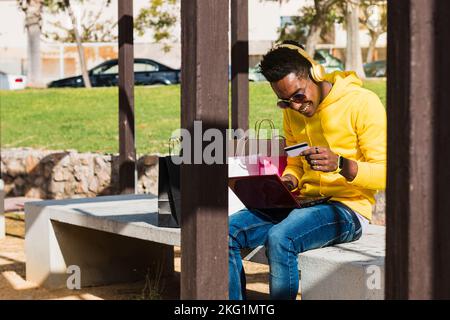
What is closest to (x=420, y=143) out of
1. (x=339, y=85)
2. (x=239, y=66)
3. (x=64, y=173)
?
(x=339, y=85)

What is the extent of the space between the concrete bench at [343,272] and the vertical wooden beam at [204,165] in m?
0.66

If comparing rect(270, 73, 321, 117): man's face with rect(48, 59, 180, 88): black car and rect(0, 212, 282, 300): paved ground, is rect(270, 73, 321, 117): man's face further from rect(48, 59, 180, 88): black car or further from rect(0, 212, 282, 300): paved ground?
rect(48, 59, 180, 88): black car

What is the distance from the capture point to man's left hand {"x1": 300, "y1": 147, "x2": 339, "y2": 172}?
4047 millimetres

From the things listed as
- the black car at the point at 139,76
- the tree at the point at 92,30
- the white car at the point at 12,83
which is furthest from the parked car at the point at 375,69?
the tree at the point at 92,30

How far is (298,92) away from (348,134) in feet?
0.98

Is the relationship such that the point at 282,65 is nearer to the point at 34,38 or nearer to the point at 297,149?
the point at 297,149

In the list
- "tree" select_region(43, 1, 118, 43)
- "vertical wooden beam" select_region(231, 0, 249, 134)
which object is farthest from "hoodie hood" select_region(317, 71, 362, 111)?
"tree" select_region(43, 1, 118, 43)

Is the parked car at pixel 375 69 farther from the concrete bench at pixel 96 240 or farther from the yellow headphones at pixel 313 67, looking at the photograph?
the yellow headphones at pixel 313 67

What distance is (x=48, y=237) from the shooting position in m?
6.30

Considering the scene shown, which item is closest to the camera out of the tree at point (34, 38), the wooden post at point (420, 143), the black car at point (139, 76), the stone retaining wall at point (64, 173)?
the wooden post at point (420, 143)

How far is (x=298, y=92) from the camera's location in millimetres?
4383

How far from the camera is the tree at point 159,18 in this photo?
31.2 m
